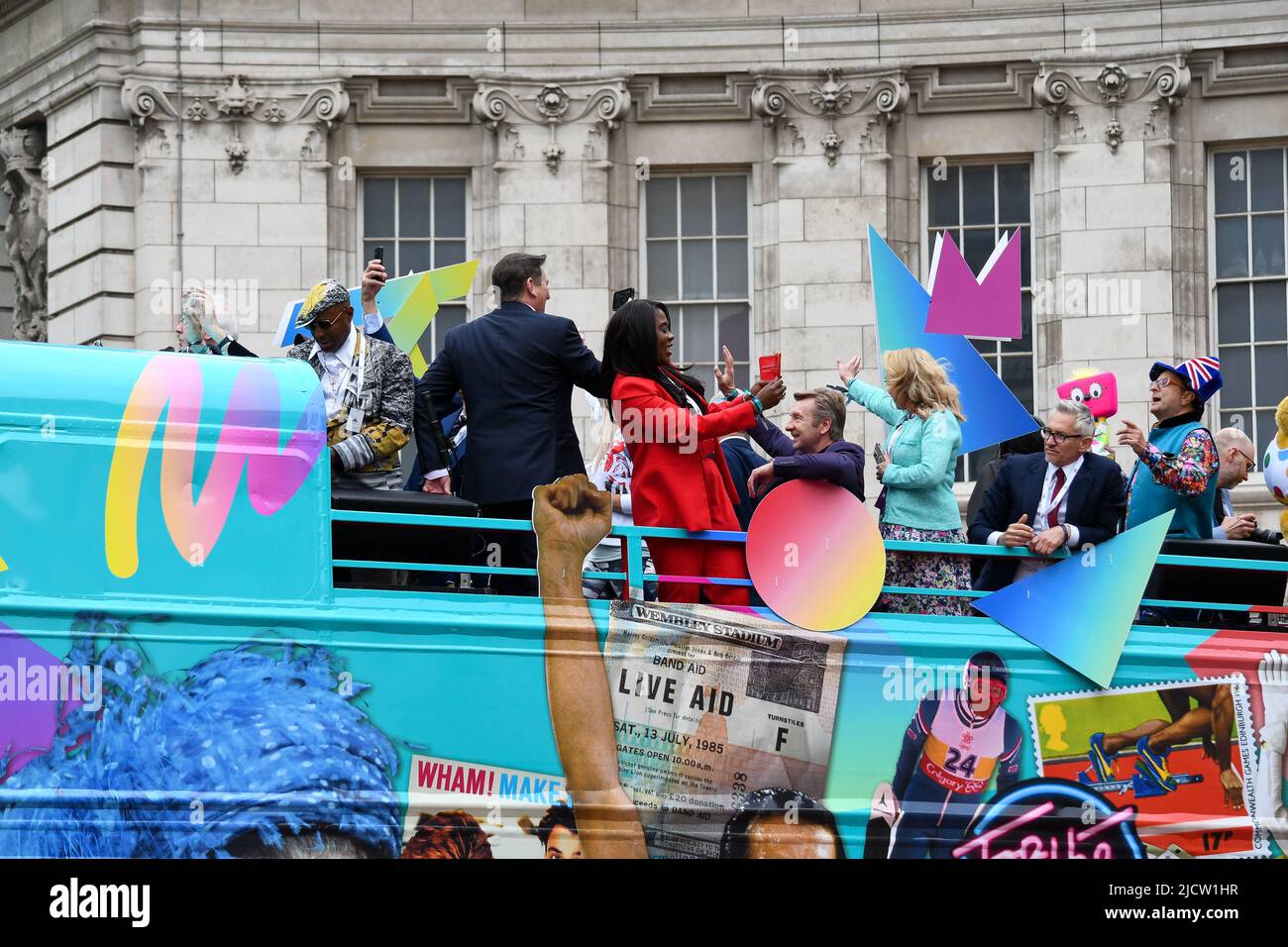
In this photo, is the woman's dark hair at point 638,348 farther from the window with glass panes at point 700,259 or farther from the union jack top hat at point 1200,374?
the window with glass panes at point 700,259

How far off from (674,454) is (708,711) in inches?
47.7

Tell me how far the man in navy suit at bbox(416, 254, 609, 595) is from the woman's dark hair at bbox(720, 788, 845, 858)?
5.12ft

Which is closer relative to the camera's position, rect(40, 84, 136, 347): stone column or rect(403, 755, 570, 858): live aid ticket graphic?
rect(403, 755, 570, 858): live aid ticket graphic

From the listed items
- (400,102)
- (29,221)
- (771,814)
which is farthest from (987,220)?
(771,814)

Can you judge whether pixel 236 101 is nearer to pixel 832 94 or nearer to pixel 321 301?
pixel 832 94

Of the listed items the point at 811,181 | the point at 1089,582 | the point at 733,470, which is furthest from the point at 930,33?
the point at 1089,582

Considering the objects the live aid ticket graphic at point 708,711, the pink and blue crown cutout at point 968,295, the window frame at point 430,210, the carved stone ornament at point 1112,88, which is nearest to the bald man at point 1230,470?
the pink and blue crown cutout at point 968,295

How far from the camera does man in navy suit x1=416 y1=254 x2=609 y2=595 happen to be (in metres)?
7.80

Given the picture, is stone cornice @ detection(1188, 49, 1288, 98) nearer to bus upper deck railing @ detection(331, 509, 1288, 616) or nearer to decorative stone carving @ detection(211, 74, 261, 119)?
decorative stone carving @ detection(211, 74, 261, 119)

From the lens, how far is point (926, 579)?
7.52m

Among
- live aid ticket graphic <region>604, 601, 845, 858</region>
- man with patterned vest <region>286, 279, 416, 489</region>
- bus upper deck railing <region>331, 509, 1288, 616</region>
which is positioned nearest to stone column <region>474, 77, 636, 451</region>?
man with patterned vest <region>286, 279, 416, 489</region>

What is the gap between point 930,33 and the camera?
727 inches

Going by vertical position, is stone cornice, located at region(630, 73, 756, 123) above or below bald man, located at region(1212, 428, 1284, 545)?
above

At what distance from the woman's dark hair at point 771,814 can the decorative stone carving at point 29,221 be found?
48.9 ft
